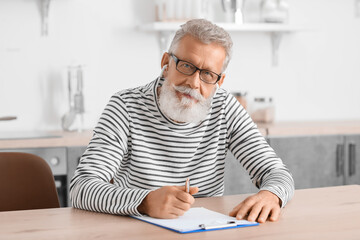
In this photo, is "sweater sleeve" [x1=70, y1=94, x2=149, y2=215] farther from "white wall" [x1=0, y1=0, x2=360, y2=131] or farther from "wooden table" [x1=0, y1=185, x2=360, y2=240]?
"white wall" [x1=0, y1=0, x2=360, y2=131]

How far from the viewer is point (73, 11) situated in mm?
3221

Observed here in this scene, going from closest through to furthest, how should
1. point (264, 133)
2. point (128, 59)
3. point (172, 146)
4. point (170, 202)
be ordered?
point (170, 202) < point (172, 146) < point (264, 133) < point (128, 59)

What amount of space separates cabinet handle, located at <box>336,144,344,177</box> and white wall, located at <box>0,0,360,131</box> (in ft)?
1.68

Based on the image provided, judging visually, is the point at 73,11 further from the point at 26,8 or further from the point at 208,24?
the point at 208,24

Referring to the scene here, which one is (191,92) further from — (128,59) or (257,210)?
(128,59)

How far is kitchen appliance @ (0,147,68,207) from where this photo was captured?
8.98 ft

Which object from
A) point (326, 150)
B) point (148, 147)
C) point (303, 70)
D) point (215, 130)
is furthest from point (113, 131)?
point (303, 70)

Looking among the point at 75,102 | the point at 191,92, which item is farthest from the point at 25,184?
the point at 75,102

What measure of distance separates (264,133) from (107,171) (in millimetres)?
1546

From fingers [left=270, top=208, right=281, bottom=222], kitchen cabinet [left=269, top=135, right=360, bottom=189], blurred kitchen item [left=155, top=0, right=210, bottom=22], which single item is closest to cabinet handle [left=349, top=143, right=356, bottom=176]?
kitchen cabinet [left=269, top=135, right=360, bottom=189]

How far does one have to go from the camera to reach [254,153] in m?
1.86

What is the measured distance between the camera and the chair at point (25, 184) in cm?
191

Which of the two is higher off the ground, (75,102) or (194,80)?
(194,80)

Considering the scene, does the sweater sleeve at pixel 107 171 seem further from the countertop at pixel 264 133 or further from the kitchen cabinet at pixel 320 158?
the kitchen cabinet at pixel 320 158
